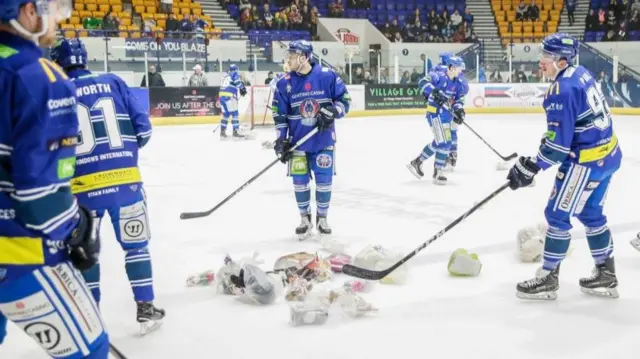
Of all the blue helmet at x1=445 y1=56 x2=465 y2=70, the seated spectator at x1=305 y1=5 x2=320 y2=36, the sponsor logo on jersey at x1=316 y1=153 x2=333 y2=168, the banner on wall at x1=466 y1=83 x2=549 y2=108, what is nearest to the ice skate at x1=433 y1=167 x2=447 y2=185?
the blue helmet at x1=445 y1=56 x2=465 y2=70

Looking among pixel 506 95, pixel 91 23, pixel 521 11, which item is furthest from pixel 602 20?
pixel 91 23

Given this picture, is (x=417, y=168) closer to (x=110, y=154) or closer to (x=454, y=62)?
(x=454, y=62)

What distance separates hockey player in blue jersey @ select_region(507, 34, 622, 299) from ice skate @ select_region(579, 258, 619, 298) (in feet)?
0.36

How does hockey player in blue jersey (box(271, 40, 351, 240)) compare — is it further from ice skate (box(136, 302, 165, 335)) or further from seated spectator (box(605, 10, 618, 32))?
seated spectator (box(605, 10, 618, 32))

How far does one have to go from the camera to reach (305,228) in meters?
4.82

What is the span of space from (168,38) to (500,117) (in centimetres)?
736

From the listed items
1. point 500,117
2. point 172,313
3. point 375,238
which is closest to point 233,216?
point 375,238

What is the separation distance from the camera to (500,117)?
15.7 m

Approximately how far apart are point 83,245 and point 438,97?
591 centimetres

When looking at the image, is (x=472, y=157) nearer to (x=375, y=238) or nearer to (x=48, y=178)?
(x=375, y=238)

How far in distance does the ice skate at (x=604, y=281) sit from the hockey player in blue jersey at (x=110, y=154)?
6.88ft

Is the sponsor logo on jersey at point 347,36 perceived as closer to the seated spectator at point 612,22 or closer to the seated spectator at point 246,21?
the seated spectator at point 246,21

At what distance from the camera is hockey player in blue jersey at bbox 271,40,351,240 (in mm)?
4680

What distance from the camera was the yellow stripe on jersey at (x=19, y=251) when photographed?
159cm
